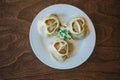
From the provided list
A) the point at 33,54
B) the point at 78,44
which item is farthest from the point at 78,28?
the point at 33,54

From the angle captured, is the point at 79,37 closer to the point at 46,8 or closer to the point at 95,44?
the point at 95,44

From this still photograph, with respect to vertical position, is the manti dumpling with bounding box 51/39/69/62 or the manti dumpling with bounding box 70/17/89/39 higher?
the manti dumpling with bounding box 70/17/89/39

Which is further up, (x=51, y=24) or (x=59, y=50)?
(x=51, y=24)

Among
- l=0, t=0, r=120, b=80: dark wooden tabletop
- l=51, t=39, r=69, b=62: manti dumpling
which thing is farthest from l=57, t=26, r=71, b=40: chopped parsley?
l=0, t=0, r=120, b=80: dark wooden tabletop

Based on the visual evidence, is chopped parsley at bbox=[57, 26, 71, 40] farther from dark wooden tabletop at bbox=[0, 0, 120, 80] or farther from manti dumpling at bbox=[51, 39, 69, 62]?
dark wooden tabletop at bbox=[0, 0, 120, 80]

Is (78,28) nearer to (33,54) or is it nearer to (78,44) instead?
(78,44)

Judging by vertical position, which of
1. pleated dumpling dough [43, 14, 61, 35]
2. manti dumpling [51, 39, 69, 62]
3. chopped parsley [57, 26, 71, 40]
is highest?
pleated dumpling dough [43, 14, 61, 35]
